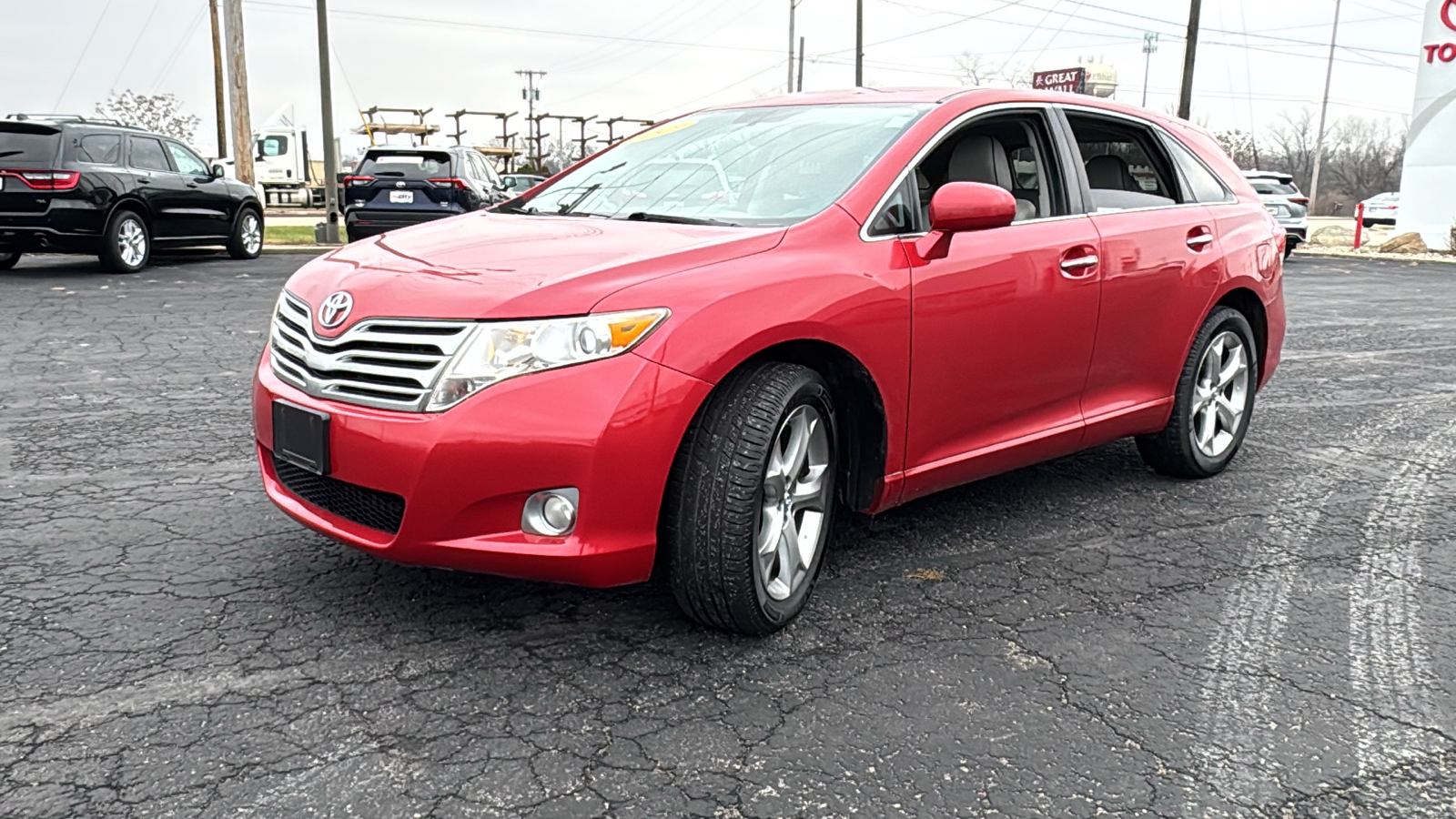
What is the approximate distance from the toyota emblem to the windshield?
1.05 meters

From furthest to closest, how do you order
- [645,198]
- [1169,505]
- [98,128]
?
[98,128], [1169,505], [645,198]

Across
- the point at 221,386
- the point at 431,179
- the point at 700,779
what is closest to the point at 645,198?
the point at 700,779

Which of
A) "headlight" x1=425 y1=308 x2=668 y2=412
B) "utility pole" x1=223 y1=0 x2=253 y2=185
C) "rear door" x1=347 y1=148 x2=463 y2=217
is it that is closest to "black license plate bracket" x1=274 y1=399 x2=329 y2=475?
"headlight" x1=425 y1=308 x2=668 y2=412

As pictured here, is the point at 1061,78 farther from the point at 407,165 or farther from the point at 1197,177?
the point at 1197,177

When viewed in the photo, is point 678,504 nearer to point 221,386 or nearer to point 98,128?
point 221,386

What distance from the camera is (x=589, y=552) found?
2887mm

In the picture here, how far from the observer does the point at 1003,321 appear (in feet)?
12.6

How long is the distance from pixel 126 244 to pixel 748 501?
39.0 ft

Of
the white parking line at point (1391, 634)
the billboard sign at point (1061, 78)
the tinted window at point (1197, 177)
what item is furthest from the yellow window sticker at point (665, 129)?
the billboard sign at point (1061, 78)

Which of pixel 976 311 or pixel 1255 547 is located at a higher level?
pixel 976 311

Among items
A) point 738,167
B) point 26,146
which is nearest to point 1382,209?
point 26,146

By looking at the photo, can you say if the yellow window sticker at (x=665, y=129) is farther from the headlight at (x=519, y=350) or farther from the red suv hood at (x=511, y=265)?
the headlight at (x=519, y=350)

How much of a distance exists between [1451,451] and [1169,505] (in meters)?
2.14

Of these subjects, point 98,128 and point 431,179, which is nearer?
point 98,128
